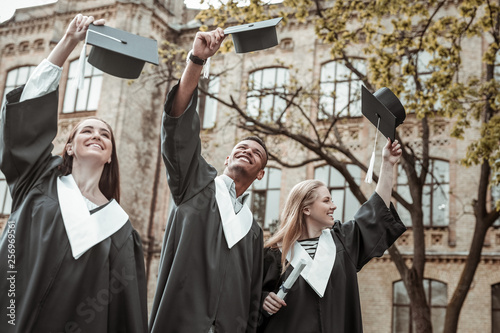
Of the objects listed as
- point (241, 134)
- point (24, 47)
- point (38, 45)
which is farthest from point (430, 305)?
point (24, 47)

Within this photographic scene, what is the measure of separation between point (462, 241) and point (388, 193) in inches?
525

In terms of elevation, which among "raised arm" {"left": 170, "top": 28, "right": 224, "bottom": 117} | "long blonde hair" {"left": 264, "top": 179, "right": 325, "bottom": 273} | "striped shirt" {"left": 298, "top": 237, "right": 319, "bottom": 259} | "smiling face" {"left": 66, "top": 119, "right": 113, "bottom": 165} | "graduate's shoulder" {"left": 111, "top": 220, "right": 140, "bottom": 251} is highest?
"raised arm" {"left": 170, "top": 28, "right": 224, "bottom": 117}

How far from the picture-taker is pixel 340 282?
430 cm

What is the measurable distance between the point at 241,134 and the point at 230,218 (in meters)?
16.5

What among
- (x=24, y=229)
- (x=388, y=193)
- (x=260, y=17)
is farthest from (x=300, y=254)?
(x=260, y=17)

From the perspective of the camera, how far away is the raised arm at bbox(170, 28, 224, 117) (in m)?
3.51

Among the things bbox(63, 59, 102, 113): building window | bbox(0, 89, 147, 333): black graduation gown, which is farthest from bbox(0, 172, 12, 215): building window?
bbox(0, 89, 147, 333): black graduation gown

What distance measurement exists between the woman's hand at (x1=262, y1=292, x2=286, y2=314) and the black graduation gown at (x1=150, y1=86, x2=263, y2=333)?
23 centimetres

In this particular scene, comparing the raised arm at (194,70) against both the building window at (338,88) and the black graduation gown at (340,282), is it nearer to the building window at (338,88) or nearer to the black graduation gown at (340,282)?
the black graduation gown at (340,282)

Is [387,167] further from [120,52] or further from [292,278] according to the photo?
[120,52]

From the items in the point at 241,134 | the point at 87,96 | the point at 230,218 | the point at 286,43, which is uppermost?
the point at 286,43

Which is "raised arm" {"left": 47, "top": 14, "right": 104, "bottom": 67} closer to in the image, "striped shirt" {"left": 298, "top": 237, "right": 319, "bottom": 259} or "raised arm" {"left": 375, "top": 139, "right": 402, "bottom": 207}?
"striped shirt" {"left": 298, "top": 237, "right": 319, "bottom": 259}

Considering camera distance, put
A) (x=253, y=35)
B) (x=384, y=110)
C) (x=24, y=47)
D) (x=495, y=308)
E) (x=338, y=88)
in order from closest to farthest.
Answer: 1. (x=253, y=35)
2. (x=384, y=110)
3. (x=495, y=308)
4. (x=338, y=88)
5. (x=24, y=47)

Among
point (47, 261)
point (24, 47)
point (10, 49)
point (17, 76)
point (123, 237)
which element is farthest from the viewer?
point (10, 49)
